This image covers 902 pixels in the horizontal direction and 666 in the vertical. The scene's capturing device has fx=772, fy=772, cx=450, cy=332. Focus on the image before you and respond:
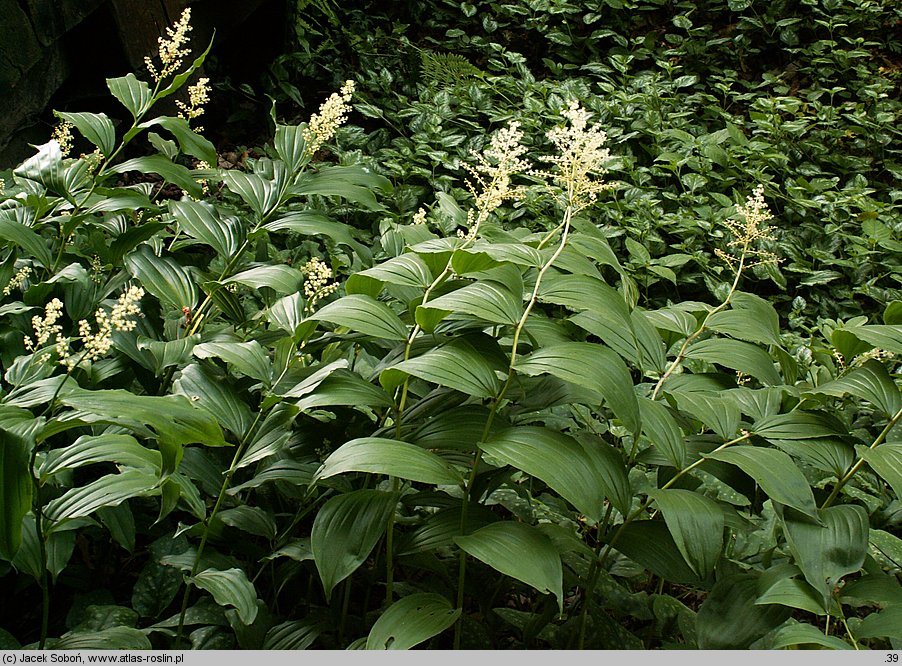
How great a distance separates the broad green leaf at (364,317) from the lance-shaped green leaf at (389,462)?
0.23m

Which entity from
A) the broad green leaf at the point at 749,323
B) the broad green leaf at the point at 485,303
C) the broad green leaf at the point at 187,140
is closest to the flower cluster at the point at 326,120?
the broad green leaf at the point at 187,140

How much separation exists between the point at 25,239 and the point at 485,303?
108 centimetres

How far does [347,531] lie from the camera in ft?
4.02

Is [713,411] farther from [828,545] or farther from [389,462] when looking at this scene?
[389,462]

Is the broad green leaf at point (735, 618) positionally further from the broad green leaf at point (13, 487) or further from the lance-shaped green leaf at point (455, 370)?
the broad green leaf at point (13, 487)

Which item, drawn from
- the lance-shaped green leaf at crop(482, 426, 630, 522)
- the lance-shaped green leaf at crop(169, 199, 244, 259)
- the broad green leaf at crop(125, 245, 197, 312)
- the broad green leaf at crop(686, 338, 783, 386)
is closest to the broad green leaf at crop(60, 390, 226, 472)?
the lance-shaped green leaf at crop(482, 426, 630, 522)

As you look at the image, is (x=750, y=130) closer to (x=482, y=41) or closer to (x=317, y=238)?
(x=482, y=41)

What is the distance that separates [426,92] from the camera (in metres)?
4.47

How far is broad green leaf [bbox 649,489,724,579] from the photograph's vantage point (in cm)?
117

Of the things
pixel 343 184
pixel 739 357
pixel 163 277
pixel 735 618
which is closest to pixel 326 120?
pixel 343 184

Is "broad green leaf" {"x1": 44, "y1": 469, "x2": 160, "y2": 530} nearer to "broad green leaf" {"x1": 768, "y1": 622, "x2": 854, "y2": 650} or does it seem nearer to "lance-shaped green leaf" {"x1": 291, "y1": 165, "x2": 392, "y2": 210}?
"lance-shaped green leaf" {"x1": 291, "y1": 165, "x2": 392, "y2": 210}

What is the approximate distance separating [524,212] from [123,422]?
9.01ft

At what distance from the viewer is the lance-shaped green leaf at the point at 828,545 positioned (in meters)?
1.17

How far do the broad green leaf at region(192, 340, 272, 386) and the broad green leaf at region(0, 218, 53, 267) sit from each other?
1.84 feet
